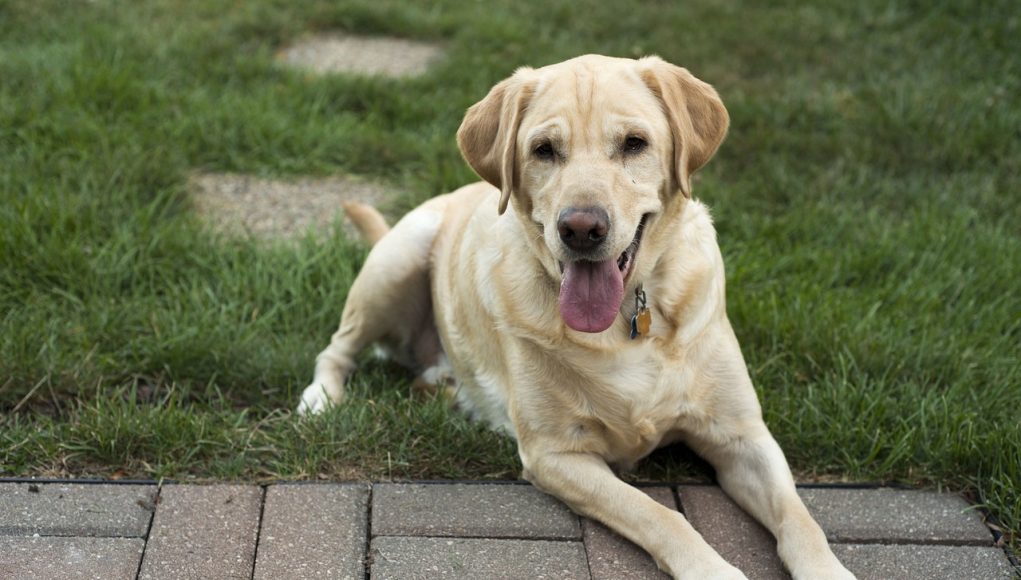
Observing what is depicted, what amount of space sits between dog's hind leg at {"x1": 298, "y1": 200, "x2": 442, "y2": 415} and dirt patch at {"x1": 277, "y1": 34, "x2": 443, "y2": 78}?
7.37 ft

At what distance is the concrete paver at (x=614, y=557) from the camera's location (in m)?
2.90

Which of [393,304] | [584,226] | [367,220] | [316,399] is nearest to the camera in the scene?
[584,226]

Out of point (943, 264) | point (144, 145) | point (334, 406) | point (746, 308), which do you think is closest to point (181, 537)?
point (334, 406)

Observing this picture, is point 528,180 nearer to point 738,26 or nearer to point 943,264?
point 943,264

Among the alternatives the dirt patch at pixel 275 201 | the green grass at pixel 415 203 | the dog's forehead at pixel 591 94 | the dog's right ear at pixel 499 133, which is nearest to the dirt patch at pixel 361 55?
the green grass at pixel 415 203

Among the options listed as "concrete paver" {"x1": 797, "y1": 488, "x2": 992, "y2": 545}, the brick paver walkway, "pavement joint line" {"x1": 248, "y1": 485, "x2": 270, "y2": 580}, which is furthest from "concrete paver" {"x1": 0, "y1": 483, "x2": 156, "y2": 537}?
"concrete paver" {"x1": 797, "y1": 488, "x2": 992, "y2": 545}

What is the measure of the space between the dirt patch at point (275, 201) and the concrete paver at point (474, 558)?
1957 mm

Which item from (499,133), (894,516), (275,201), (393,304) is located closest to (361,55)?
(275,201)

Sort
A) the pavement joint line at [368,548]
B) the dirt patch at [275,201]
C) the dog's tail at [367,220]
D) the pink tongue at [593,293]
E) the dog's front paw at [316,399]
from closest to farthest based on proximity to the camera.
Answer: the pavement joint line at [368,548] < the pink tongue at [593,293] < the dog's front paw at [316,399] < the dog's tail at [367,220] < the dirt patch at [275,201]

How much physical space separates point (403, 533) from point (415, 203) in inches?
85.9

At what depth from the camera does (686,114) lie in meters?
3.08

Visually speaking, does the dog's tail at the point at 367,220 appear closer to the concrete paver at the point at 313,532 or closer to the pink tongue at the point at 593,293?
the concrete paver at the point at 313,532

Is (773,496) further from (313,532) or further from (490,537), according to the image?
(313,532)

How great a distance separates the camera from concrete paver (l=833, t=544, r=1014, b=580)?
2.94 meters
